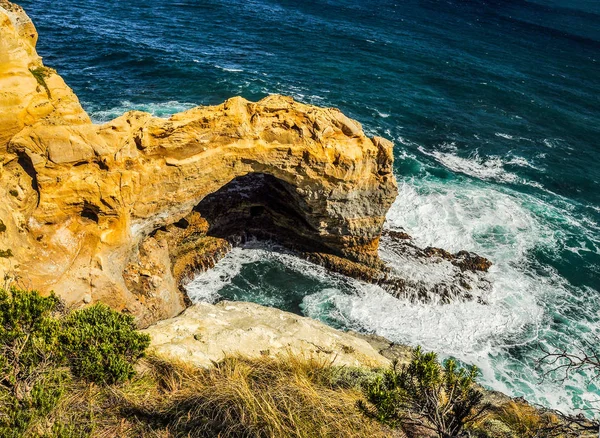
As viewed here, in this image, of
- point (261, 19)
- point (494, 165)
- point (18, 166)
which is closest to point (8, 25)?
point (18, 166)

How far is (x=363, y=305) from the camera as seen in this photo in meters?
21.6

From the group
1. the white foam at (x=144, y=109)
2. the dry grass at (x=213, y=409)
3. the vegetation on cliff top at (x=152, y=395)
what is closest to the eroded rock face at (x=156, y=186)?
the vegetation on cliff top at (x=152, y=395)

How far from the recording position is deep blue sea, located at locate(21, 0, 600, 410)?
21547 millimetres

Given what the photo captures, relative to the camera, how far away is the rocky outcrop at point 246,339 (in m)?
12.5

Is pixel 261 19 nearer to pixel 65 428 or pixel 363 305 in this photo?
pixel 363 305

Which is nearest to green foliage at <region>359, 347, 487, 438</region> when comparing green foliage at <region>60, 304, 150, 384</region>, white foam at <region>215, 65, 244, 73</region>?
green foliage at <region>60, 304, 150, 384</region>

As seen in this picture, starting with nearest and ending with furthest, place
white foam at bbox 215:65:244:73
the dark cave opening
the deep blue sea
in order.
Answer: the dark cave opening
the deep blue sea
white foam at bbox 215:65:244:73

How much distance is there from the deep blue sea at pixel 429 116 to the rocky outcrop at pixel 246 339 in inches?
216

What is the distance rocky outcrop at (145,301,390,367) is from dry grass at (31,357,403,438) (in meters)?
1.90

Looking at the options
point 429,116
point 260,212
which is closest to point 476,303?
point 260,212

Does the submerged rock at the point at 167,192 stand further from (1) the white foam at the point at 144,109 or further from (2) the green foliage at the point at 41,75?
(1) the white foam at the point at 144,109

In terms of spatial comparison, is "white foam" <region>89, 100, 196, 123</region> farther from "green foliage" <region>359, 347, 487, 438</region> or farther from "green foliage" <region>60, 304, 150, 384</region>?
"green foliage" <region>359, 347, 487, 438</region>

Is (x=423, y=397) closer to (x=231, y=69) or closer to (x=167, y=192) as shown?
(x=167, y=192)

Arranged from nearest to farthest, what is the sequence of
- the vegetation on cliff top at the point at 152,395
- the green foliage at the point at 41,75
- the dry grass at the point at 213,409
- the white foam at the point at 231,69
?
the vegetation on cliff top at the point at 152,395, the dry grass at the point at 213,409, the green foliage at the point at 41,75, the white foam at the point at 231,69
